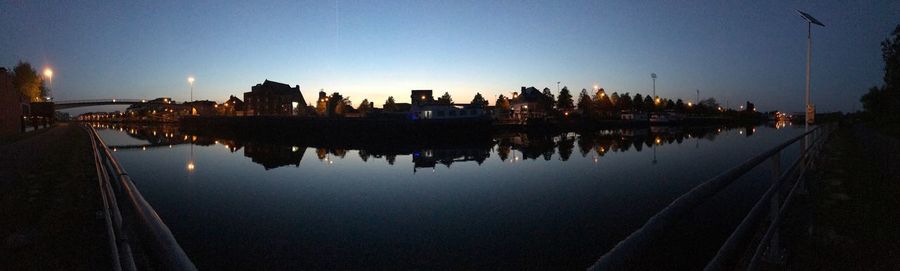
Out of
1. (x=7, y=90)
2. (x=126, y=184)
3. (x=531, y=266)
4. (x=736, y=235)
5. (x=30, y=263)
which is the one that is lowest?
(x=531, y=266)

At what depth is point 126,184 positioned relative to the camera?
3.28 metres

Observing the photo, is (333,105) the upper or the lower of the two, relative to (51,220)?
upper

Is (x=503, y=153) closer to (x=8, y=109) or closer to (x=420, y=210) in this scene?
(x=420, y=210)

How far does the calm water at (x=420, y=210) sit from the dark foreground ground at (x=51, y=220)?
1715mm

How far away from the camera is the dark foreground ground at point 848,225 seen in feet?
17.9

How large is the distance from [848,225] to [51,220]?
13.3 metres

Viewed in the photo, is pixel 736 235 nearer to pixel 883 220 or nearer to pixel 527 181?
pixel 883 220

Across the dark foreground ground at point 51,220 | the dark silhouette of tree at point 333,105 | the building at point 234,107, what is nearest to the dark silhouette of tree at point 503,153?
the dark foreground ground at point 51,220

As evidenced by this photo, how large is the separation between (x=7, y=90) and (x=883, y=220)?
178 feet

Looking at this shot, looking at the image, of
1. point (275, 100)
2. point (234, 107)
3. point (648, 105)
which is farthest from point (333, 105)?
point (648, 105)

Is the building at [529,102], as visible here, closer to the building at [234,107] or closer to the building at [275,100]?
the building at [275,100]

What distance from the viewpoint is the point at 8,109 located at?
126 feet

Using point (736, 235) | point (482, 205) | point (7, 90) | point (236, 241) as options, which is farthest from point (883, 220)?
point (7, 90)

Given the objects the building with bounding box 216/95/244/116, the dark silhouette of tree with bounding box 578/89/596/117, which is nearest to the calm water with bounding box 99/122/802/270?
the dark silhouette of tree with bounding box 578/89/596/117
